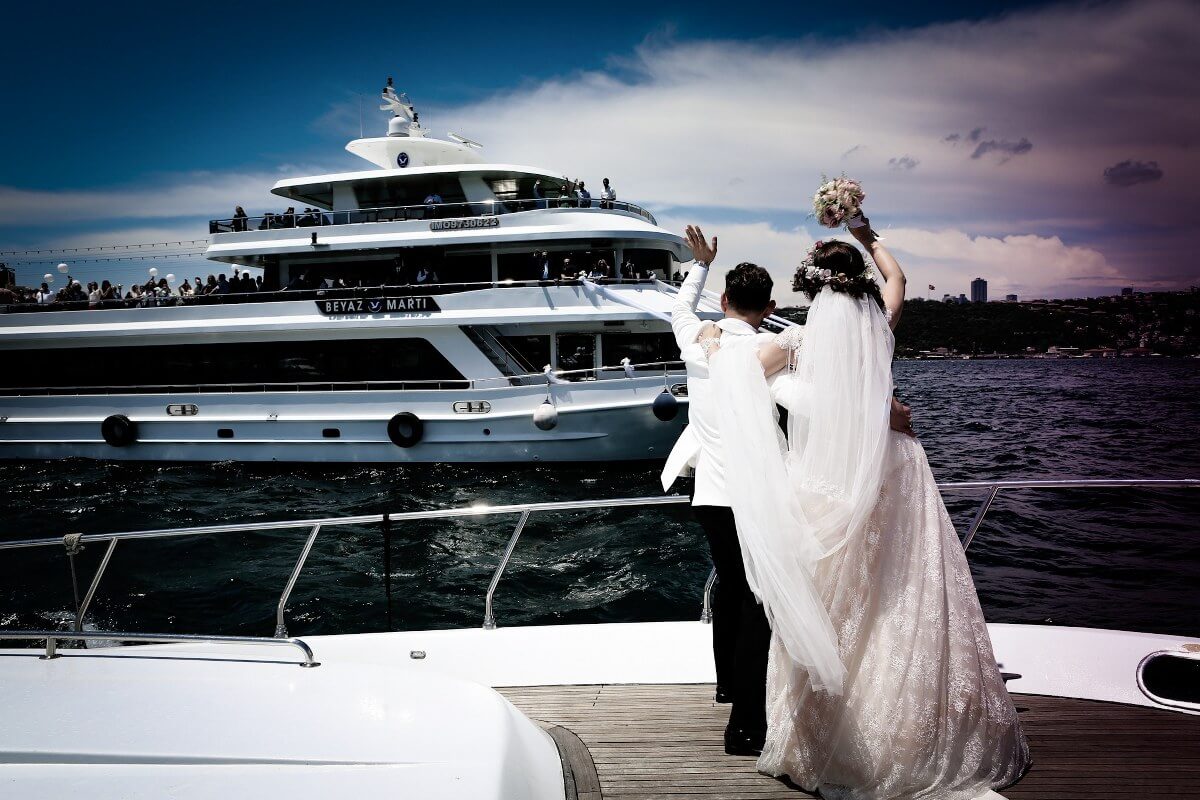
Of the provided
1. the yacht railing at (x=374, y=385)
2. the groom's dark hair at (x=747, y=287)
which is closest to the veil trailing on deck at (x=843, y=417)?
the groom's dark hair at (x=747, y=287)

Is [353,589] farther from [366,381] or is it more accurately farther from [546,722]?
[366,381]

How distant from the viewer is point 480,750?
5.01ft

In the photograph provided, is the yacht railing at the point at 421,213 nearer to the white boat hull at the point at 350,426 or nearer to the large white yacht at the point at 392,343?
the large white yacht at the point at 392,343

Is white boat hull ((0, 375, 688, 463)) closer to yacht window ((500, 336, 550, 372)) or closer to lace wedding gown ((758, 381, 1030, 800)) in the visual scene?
yacht window ((500, 336, 550, 372))

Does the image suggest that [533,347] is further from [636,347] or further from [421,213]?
[421,213]

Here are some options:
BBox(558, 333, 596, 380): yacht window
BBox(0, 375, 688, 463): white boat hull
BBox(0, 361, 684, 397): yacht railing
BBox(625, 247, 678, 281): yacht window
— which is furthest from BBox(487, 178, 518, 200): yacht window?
BBox(0, 375, 688, 463): white boat hull

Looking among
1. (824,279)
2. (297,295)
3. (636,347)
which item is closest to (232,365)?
(297,295)

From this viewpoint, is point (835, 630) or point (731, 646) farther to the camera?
point (731, 646)

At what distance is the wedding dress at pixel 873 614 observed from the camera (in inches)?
90.2

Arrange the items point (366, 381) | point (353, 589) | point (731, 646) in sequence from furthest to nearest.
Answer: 1. point (366, 381)
2. point (353, 589)
3. point (731, 646)

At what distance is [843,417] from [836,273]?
1.61ft

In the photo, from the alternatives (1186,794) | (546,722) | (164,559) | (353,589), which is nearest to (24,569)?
(164,559)

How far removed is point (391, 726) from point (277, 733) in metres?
0.23

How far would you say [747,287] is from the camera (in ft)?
8.35
